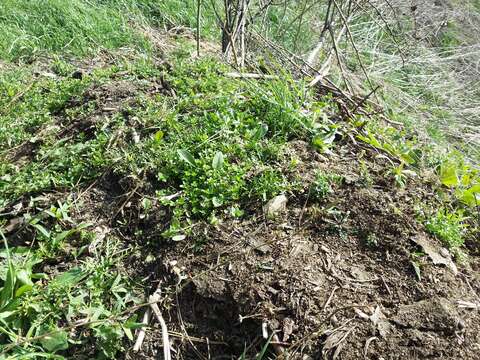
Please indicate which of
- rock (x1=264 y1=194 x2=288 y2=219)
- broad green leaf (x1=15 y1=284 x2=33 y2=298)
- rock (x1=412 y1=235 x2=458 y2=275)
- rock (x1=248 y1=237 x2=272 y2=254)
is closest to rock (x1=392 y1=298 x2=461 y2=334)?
rock (x1=412 y1=235 x2=458 y2=275)

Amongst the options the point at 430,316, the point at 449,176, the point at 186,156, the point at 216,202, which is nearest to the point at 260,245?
the point at 216,202

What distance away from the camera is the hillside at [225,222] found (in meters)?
2.38

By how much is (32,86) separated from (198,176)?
212cm

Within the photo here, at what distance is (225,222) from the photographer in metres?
2.79

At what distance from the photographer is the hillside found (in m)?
2.38

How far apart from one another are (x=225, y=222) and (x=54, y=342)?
1.00 m

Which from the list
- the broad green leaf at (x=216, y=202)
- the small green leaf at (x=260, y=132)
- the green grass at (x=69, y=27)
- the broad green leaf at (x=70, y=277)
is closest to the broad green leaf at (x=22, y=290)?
the broad green leaf at (x=70, y=277)

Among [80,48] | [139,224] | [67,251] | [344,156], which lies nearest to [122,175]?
[139,224]

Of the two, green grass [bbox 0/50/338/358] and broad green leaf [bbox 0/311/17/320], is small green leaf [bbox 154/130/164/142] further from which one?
broad green leaf [bbox 0/311/17/320]

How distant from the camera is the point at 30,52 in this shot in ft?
16.7

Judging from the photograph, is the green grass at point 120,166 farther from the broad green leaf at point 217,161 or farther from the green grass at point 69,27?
the green grass at point 69,27

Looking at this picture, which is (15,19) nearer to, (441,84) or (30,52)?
(30,52)

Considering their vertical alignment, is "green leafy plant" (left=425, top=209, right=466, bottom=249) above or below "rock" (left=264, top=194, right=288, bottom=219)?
above

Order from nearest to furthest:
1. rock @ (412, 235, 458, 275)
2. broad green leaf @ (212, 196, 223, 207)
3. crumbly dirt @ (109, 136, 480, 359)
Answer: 1. crumbly dirt @ (109, 136, 480, 359)
2. rock @ (412, 235, 458, 275)
3. broad green leaf @ (212, 196, 223, 207)
